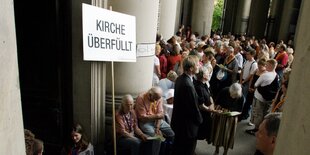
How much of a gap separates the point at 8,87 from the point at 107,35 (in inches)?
107

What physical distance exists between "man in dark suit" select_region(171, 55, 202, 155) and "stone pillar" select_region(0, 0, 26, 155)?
3079mm

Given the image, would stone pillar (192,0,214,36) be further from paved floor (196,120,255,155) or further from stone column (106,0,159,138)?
stone column (106,0,159,138)

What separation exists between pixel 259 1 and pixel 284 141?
90.9ft

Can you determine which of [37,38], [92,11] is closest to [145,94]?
[92,11]

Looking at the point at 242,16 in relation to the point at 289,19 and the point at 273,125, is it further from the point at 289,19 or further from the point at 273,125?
the point at 273,125

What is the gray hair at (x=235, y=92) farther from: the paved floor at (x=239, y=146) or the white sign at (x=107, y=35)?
the white sign at (x=107, y=35)

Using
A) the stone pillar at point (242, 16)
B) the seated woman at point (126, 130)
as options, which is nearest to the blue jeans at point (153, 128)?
the seated woman at point (126, 130)

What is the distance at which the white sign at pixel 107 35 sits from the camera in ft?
11.9

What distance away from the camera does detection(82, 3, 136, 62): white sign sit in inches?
143

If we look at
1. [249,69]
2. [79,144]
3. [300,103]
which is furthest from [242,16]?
[300,103]

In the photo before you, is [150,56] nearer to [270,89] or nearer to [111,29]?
[111,29]

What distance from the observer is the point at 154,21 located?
454cm

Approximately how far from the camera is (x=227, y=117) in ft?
16.1

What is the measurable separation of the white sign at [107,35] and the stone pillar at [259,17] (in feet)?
80.1
